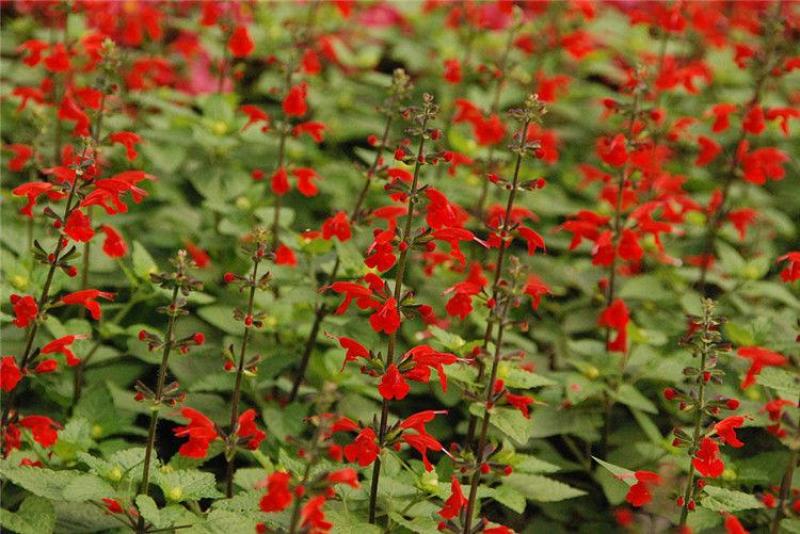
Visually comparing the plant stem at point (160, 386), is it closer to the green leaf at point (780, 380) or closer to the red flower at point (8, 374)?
the red flower at point (8, 374)

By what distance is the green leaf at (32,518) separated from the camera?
8.94 feet

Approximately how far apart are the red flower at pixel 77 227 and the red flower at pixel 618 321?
175 cm

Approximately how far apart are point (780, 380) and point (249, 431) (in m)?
1.52

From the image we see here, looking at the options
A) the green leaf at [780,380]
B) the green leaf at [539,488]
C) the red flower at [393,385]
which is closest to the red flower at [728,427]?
the green leaf at [780,380]

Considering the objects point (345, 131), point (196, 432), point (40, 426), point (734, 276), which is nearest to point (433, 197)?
point (196, 432)

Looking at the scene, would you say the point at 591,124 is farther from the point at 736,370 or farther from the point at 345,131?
the point at 736,370

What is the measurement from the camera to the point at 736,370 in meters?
3.62

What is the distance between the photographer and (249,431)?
2.71 metres

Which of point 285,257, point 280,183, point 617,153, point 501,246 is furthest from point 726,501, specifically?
point 280,183

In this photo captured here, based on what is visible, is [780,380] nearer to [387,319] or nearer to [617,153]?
[617,153]

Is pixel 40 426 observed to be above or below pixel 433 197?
below

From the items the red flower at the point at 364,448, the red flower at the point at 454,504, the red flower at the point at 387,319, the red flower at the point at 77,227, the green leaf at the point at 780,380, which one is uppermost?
the red flower at the point at 77,227

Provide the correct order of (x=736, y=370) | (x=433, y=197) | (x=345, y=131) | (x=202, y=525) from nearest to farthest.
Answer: (x=202, y=525)
(x=433, y=197)
(x=736, y=370)
(x=345, y=131)

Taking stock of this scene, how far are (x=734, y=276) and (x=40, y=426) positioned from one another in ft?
8.56
